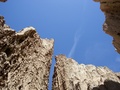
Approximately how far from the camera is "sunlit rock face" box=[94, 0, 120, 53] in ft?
77.4

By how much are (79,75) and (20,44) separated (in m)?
8.97

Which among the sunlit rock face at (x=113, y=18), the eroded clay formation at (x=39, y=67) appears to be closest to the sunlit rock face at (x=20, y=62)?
the eroded clay formation at (x=39, y=67)

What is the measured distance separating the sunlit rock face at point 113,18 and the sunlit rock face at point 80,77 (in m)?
4.67

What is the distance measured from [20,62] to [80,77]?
853 centimetres

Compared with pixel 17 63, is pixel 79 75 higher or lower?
higher

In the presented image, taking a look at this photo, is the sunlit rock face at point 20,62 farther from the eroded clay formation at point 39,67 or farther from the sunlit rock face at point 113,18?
the sunlit rock face at point 113,18

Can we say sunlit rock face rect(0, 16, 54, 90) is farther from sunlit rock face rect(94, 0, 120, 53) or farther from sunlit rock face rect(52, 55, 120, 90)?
sunlit rock face rect(94, 0, 120, 53)

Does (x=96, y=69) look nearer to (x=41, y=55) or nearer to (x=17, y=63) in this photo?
(x=41, y=55)

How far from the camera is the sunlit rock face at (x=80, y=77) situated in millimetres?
22330

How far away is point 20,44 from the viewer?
2403cm

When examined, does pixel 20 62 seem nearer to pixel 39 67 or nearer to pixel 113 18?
pixel 39 67

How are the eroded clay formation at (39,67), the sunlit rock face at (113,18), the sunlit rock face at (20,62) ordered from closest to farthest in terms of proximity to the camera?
the sunlit rock face at (20,62)
the eroded clay formation at (39,67)
the sunlit rock face at (113,18)

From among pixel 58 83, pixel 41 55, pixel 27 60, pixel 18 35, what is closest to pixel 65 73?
pixel 58 83

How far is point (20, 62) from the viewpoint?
72.3ft
